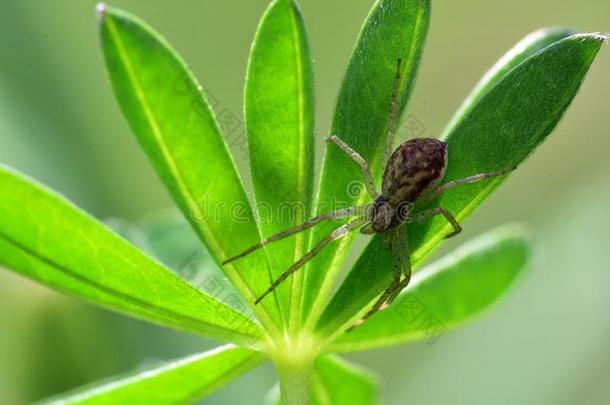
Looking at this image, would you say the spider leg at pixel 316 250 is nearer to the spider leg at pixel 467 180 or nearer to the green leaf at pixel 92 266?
the green leaf at pixel 92 266

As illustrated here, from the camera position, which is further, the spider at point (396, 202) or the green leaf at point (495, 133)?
the spider at point (396, 202)

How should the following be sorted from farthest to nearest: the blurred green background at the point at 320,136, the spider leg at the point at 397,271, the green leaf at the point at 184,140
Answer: the blurred green background at the point at 320,136, the spider leg at the point at 397,271, the green leaf at the point at 184,140

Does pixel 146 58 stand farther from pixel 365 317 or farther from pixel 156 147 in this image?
pixel 365 317

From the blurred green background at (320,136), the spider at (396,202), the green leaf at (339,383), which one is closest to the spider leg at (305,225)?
the spider at (396,202)

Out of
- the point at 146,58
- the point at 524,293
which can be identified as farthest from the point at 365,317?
the point at 524,293

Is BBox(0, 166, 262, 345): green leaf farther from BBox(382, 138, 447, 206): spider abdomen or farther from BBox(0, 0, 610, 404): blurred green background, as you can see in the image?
BBox(0, 0, 610, 404): blurred green background

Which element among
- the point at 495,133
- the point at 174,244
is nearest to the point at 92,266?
the point at 495,133

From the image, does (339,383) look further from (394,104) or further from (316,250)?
(394,104)
